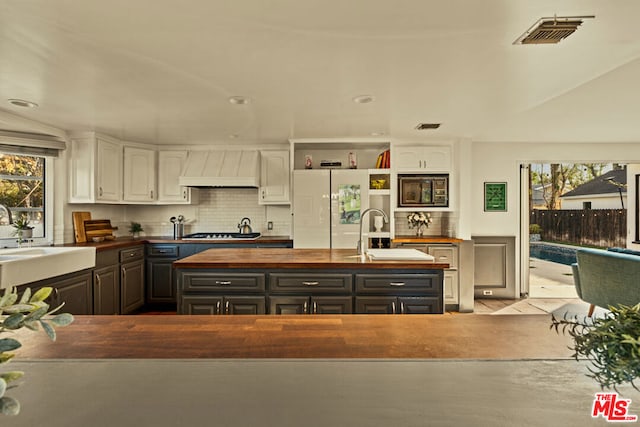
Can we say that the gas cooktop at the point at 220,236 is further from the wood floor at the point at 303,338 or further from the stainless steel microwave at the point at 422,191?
the wood floor at the point at 303,338

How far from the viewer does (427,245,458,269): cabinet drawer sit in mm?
4684

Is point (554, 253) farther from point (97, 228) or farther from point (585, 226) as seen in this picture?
point (97, 228)

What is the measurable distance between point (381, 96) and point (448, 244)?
2512mm

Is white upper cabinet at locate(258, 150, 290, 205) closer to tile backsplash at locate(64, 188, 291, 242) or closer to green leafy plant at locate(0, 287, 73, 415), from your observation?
tile backsplash at locate(64, 188, 291, 242)

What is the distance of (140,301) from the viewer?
15.2 feet

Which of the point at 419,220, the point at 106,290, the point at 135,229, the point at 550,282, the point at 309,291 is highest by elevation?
the point at 419,220

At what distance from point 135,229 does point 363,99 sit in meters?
4.05

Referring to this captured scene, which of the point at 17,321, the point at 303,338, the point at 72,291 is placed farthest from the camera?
the point at 72,291

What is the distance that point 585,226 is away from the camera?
10.4 metres

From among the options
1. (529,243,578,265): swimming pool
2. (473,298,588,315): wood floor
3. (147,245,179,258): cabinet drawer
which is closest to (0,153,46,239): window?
(147,245,179,258): cabinet drawer

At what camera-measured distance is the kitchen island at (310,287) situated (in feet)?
8.88

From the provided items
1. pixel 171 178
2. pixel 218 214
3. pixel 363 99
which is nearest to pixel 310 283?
pixel 363 99

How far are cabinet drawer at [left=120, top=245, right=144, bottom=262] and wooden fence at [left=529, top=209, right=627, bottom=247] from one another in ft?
37.9

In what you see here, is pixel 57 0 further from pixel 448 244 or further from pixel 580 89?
pixel 448 244
